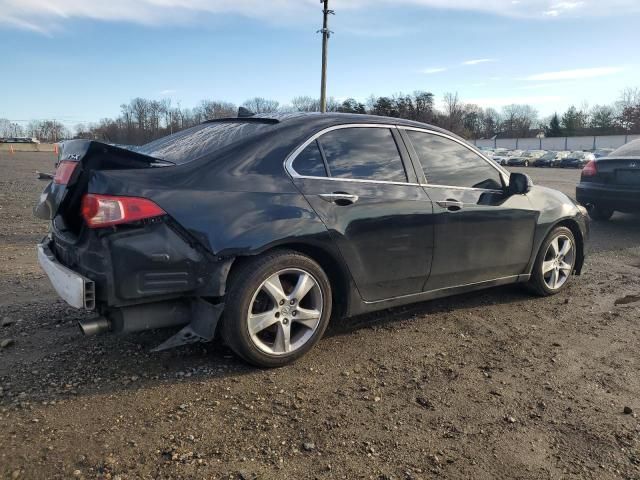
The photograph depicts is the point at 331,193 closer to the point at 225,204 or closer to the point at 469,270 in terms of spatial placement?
the point at 225,204

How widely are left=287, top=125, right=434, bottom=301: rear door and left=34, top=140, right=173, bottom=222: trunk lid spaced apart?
37.9 inches

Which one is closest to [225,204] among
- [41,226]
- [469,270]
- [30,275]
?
[469,270]

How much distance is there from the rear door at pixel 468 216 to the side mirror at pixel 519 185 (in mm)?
69

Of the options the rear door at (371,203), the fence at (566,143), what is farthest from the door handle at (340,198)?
the fence at (566,143)

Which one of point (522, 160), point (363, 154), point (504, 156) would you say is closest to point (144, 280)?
point (363, 154)

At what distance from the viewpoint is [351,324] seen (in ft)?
13.8

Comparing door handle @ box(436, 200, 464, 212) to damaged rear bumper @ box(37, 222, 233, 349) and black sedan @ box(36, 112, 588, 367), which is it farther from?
damaged rear bumper @ box(37, 222, 233, 349)

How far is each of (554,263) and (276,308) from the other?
3.14 m

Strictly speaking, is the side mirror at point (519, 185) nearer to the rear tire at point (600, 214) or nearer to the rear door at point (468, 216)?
the rear door at point (468, 216)

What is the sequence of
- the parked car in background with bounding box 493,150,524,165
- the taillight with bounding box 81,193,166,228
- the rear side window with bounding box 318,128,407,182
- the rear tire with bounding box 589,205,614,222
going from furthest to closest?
the parked car in background with bounding box 493,150,524,165 → the rear tire with bounding box 589,205,614,222 → the rear side window with bounding box 318,128,407,182 → the taillight with bounding box 81,193,166,228

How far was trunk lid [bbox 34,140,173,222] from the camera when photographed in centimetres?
306

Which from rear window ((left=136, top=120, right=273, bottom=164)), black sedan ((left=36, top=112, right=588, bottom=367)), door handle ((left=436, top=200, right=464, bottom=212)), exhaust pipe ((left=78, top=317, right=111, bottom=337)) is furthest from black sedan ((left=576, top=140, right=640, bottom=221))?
exhaust pipe ((left=78, top=317, right=111, bottom=337))

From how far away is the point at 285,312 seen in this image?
3.32m

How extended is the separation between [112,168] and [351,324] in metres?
2.18
